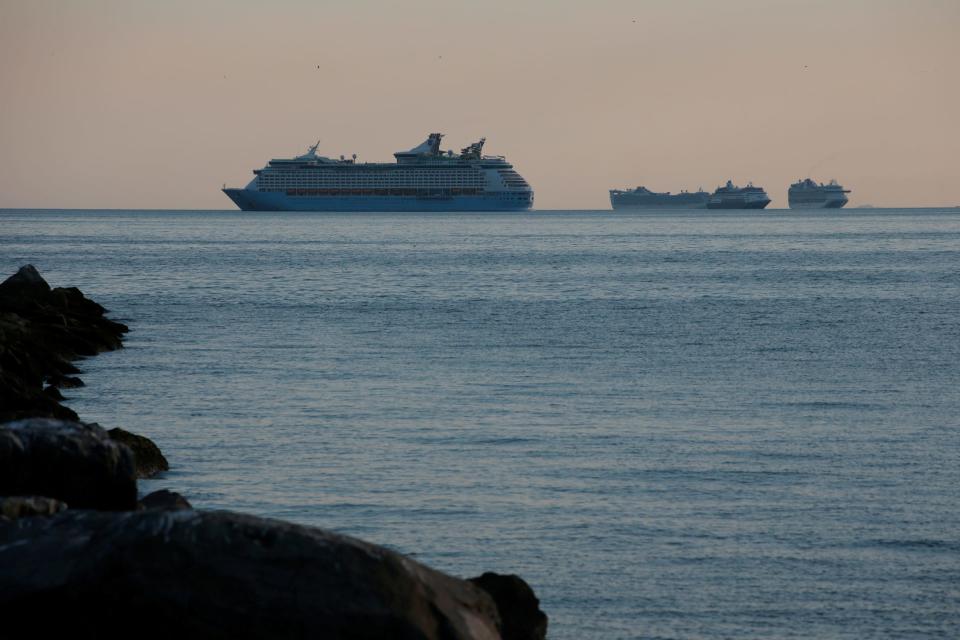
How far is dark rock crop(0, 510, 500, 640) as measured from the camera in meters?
5.71

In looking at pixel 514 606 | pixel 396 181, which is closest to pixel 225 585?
pixel 514 606

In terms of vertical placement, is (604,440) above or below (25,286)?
below

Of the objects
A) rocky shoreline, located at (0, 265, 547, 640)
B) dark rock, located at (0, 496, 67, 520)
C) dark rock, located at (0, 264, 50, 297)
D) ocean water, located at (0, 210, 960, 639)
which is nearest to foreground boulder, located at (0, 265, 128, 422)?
dark rock, located at (0, 264, 50, 297)

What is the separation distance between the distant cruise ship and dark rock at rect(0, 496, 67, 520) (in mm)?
149158

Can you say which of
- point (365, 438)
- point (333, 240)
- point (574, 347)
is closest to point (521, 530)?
point (365, 438)

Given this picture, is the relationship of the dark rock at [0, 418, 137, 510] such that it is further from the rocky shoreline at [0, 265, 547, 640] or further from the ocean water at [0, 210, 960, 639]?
the ocean water at [0, 210, 960, 639]

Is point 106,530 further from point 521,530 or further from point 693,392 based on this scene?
point 693,392

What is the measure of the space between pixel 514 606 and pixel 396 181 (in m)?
150

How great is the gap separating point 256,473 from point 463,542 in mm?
3165

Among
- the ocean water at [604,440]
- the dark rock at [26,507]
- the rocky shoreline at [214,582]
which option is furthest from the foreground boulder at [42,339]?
the rocky shoreline at [214,582]

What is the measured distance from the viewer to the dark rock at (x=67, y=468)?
752cm

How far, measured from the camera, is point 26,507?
669cm

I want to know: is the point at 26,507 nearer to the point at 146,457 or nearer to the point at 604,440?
the point at 146,457

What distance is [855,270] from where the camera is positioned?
57500 millimetres
